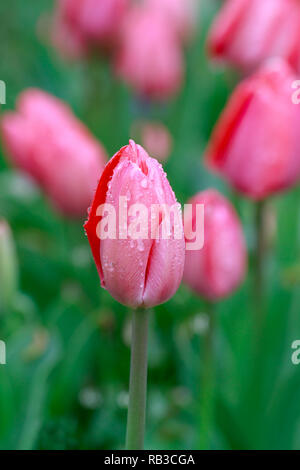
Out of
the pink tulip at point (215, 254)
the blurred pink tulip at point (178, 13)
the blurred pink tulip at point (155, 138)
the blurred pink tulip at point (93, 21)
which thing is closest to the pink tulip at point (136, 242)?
the pink tulip at point (215, 254)

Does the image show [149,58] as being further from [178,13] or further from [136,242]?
[136,242]

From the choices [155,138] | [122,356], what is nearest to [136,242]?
[122,356]

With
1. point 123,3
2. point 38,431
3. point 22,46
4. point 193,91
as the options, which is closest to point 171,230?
point 38,431

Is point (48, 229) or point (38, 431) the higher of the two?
point (48, 229)

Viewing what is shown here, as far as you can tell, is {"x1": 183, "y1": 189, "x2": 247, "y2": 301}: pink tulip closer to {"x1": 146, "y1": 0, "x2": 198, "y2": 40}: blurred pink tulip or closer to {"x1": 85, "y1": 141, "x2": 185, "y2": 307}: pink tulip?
{"x1": 85, "y1": 141, "x2": 185, "y2": 307}: pink tulip

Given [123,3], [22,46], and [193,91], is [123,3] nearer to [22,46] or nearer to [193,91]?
[193,91]
